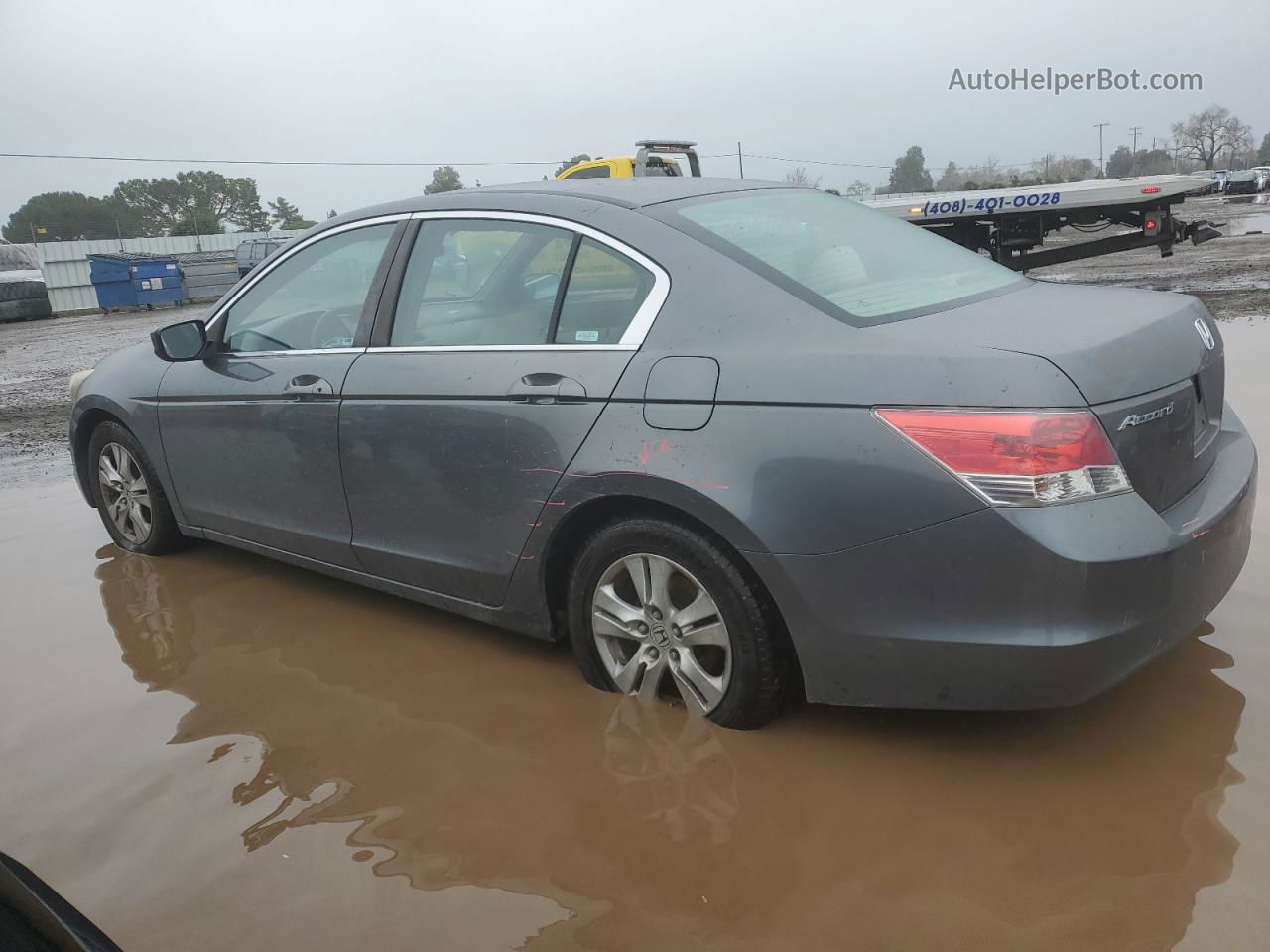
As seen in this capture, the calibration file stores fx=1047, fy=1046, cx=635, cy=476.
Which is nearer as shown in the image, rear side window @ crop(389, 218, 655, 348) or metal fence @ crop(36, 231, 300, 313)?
rear side window @ crop(389, 218, 655, 348)

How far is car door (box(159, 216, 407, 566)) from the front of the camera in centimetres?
376

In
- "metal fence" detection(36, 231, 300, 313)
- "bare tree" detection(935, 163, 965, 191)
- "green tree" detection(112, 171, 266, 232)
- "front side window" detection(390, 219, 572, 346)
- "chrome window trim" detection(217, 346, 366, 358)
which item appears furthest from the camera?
"green tree" detection(112, 171, 266, 232)

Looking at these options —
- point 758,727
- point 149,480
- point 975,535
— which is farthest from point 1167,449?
point 149,480

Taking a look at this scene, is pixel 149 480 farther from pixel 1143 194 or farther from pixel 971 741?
pixel 1143 194

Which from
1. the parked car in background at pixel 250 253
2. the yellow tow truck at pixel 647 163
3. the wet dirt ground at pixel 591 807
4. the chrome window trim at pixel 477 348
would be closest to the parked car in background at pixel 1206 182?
the yellow tow truck at pixel 647 163

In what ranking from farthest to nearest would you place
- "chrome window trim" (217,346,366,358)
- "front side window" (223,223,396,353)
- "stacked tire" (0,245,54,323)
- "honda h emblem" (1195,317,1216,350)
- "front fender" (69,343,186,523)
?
"stacked tire" (0,245,54,323)
"front fender" (69,343,186,523)
"front side window" (223,223,396,353)
"chrome window trim" (217,346,366,358)
"honda h emblem" (1195,317,1216,350)

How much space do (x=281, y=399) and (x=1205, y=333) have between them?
3.06 meters

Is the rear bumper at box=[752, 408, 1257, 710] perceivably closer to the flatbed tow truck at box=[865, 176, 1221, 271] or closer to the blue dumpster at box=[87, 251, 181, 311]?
the flatbed tow truck at box=[865, 176, 1221, 271]

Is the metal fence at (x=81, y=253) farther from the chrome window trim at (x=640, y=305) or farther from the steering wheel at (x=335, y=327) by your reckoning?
the chrome window trim at (x=640, y=305)

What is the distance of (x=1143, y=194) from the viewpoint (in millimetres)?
13016

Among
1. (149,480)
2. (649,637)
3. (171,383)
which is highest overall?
(171,383)

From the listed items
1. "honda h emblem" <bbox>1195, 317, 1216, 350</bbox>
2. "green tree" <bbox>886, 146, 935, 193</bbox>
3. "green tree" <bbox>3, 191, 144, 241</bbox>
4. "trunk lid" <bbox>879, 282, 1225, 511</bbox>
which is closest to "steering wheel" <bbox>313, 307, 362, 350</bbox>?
"trunk lid" <bbox>879, 282, 1225, 511</bbox>

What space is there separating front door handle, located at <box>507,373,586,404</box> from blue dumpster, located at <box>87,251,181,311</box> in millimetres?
29836

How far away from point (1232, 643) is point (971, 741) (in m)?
1.07
